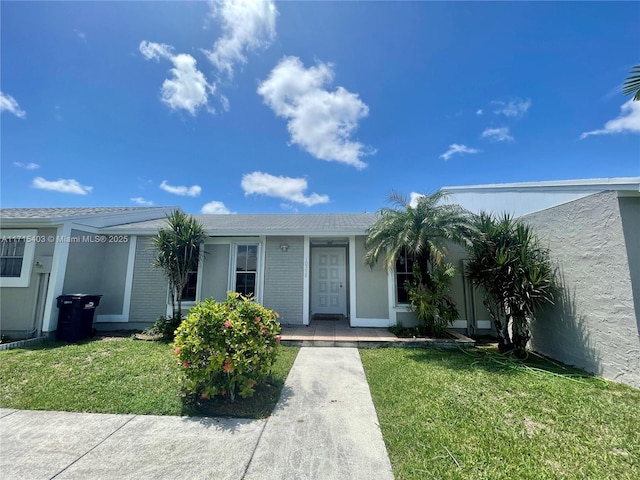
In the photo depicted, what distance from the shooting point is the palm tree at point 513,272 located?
5.50 metres

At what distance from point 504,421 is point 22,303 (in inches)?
438

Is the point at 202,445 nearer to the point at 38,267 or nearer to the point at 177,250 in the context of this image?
the point at 177,250

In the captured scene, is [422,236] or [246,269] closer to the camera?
[422,236]

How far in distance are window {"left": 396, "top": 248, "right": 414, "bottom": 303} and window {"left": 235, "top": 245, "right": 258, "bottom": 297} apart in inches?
176

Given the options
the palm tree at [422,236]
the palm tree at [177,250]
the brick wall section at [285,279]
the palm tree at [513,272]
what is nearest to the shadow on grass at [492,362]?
the palm tree at [513,272]

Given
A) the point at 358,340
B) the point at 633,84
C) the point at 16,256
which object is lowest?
the point at 358,340

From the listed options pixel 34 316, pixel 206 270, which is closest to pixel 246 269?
pixel 206 270

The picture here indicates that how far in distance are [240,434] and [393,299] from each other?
5.63 metres

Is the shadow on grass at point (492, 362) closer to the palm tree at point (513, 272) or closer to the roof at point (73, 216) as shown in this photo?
the palm tree at point (513, 272)

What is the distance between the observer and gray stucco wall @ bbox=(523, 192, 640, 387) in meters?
4.31

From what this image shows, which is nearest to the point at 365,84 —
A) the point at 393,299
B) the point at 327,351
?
the point at 393,299

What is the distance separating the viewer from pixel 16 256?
7.20 m

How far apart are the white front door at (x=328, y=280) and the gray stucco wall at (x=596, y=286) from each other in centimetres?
569

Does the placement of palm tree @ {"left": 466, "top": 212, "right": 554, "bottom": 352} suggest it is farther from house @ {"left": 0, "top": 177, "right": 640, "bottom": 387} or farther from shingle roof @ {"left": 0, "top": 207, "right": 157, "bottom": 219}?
shingle roof @ {"left": 0, "top": 207, "right": 157, "bottom": 219}
